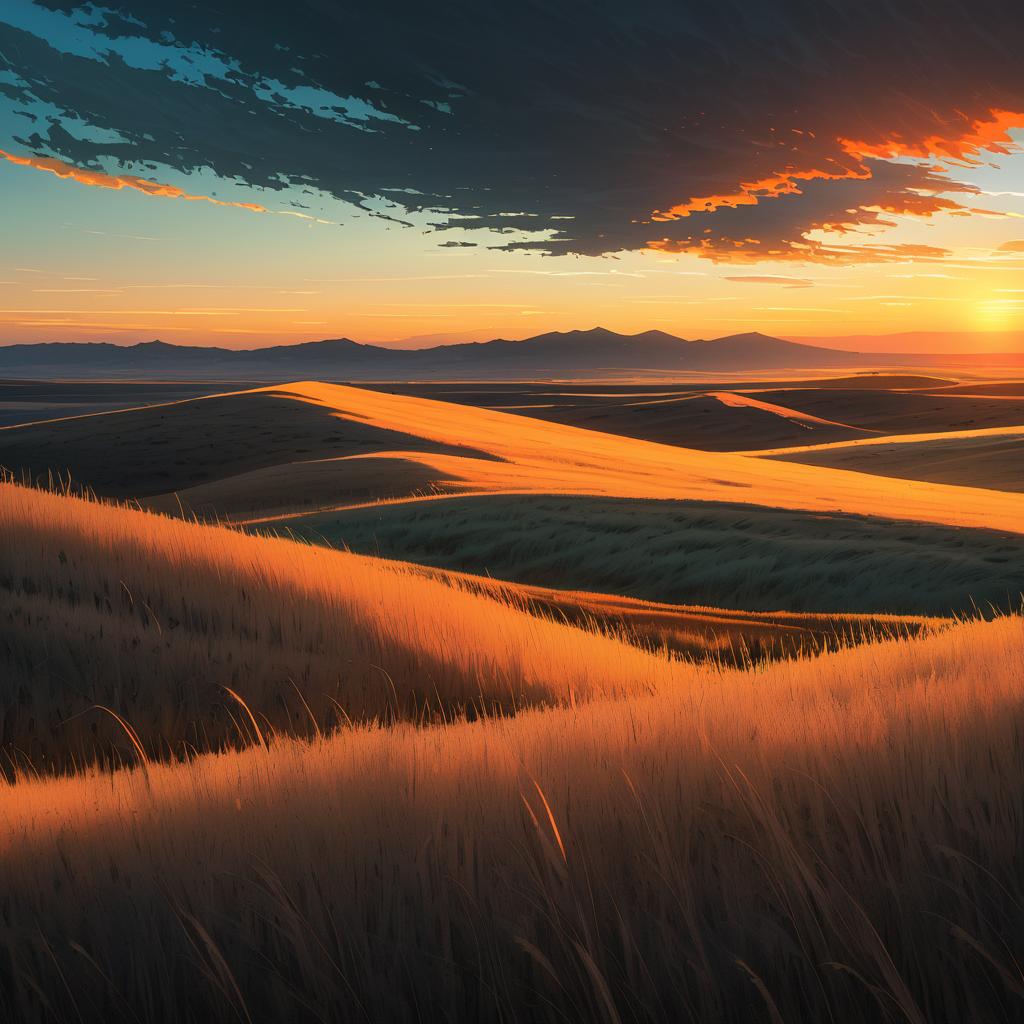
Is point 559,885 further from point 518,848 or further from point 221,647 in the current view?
point 221,647

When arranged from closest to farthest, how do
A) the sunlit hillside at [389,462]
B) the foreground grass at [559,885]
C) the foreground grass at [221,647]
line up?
1. the foreground grass at [559,885]
2. the foreground grass at [221,647]
3. the sunlit hillside at [389,462]

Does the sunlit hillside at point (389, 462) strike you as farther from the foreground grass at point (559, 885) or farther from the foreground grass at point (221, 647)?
the foreground grass at point (559, 885)

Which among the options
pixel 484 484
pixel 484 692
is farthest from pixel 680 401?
pixel 484 692

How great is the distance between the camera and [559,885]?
1.94 meters

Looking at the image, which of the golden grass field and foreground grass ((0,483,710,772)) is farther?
foreground grass ((0,483,710,772))

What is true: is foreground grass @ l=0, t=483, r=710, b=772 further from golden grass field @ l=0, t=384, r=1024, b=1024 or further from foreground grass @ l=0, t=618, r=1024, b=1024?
foreground grass @ l=0, t=618, r=1024, b=1024

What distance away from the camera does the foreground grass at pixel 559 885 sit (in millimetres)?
1715

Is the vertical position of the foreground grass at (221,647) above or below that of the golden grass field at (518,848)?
below

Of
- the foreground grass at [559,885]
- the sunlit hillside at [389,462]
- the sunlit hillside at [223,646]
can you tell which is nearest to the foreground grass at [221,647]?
the sunlit hillside at [223,646]

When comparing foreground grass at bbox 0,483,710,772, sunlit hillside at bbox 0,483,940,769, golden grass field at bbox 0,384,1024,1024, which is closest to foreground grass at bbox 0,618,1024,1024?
golden grass field at bbox 0,384,1024,1024

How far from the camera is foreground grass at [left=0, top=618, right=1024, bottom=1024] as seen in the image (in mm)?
1715

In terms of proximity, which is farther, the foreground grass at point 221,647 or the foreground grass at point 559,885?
the foreground grass at point 221,647

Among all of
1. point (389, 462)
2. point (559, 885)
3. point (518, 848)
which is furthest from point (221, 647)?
point (389, 462)

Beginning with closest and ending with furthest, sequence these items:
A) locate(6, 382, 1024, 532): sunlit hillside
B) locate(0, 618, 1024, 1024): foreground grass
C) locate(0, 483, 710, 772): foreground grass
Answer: locate(0, 618, 1024, 1024): foreground grass < locate(0, 483, 710, 772): foreground grass < locate(6, 382, 1024, 532): sunlit hillside
